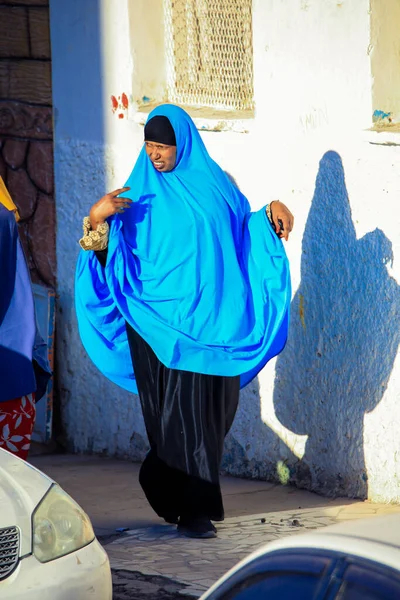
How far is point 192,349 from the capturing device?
5.55m

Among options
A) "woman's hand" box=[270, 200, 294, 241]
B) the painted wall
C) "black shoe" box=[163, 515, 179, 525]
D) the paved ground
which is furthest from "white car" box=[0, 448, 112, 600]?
the painted wall

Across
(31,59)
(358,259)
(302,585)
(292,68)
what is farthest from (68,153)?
(302,585)

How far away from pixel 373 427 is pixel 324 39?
187 cm

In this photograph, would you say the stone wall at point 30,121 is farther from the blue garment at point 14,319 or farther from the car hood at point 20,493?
the car hood at point 20,493

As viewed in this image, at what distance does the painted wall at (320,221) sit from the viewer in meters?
5.93

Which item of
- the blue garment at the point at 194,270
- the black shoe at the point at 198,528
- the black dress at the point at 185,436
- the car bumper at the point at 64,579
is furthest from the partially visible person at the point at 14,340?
the car bumper at the point at 64,579

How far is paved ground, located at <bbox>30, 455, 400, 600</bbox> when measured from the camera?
16.0 feet

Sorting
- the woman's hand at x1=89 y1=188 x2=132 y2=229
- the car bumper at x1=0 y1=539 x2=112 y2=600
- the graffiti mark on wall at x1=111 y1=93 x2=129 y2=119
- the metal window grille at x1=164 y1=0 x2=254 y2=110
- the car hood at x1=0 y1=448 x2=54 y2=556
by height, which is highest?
the metal window grille at x1=164 y1=0 x2=254 y2=110

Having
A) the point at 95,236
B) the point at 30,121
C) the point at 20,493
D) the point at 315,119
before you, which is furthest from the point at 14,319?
the point at 30,121

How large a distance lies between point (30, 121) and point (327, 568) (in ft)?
19.8

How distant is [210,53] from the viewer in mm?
7270

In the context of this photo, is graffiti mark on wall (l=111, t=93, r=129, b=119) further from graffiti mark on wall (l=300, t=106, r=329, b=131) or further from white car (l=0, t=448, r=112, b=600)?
white car (l=0, t=448, r=112, b=600)

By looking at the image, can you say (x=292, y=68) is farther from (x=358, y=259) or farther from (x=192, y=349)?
(x=192, y=349)

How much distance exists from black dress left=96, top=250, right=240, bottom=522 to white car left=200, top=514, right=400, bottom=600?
9.24ft
